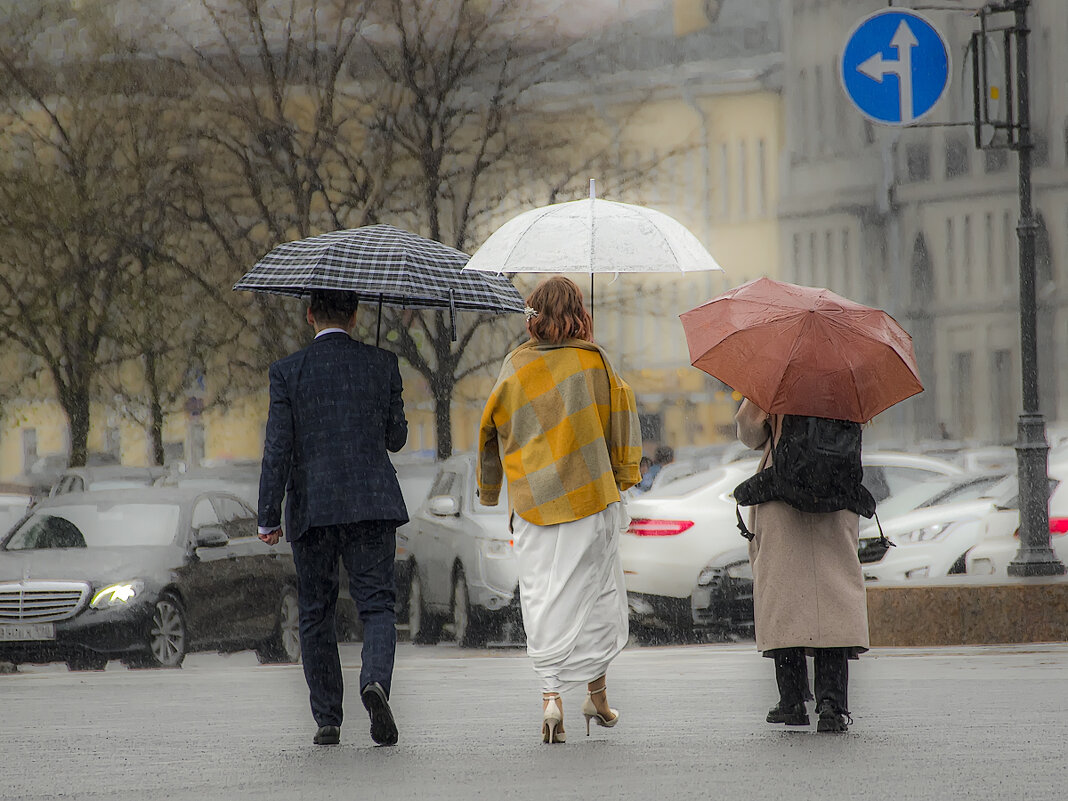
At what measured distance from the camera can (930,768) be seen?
20.4ft

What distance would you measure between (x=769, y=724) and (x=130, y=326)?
16.5m

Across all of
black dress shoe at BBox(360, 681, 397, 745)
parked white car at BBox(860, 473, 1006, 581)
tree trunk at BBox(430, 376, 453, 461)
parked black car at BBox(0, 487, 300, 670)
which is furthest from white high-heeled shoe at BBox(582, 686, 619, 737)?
tree trunk at BBox(430, 376, 453, 461)

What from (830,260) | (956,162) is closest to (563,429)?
(830,260)

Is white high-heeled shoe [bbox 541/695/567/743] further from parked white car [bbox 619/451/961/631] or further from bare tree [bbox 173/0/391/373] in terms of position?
bare tree [bbox 173/0/391/373]

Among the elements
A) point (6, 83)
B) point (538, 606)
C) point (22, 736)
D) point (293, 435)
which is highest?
point (6, 83)

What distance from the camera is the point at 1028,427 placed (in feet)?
41.9

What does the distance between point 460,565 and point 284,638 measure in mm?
1443

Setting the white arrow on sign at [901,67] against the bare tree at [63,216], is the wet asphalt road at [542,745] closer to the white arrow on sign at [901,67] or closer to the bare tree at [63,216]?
the white arrow on sign at [901,67]

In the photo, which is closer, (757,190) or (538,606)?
(538,606)

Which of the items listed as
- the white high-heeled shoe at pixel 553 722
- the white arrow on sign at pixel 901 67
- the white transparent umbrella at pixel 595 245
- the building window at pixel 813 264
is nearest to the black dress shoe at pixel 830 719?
the white high-heeled shoe at pixel 553 722

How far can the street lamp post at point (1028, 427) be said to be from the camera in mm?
12547

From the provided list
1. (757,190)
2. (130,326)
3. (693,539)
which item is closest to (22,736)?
(693,539)

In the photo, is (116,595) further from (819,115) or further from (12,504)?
(819,115)

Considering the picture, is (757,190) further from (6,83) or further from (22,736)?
(22,736)
